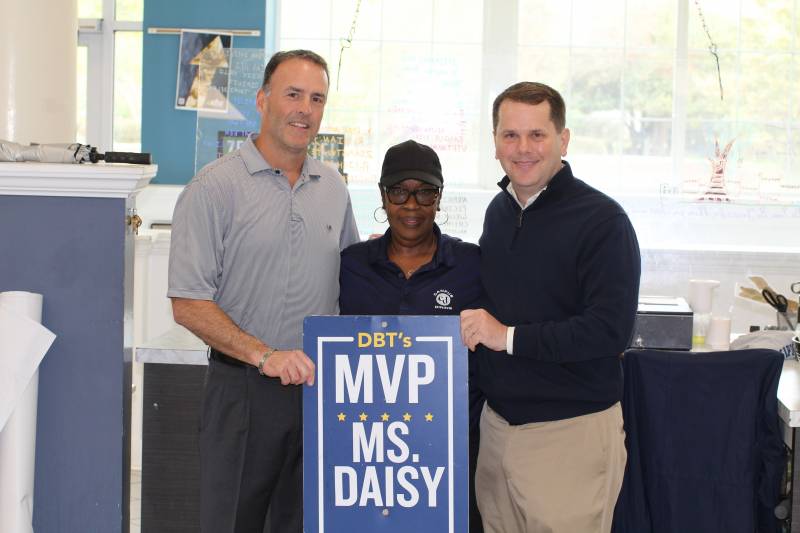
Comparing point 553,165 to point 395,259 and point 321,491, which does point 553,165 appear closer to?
point 395,259

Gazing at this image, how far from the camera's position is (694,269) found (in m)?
5.79

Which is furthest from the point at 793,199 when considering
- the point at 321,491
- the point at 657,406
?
the point at 321,491

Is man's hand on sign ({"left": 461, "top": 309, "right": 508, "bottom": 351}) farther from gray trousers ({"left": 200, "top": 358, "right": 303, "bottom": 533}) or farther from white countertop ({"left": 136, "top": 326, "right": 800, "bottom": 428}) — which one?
white countertop ({"left": 136, "top": 326, "right": 800, "bottom": 428})

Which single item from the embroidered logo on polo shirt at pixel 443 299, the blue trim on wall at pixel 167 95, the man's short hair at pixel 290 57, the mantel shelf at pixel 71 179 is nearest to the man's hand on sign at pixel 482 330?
the embroidered logo on polo shirt at pixel 443 299

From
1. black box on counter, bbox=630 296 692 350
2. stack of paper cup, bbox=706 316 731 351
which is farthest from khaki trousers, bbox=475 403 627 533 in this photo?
stack of paper cup, bbox=706 316 731 351

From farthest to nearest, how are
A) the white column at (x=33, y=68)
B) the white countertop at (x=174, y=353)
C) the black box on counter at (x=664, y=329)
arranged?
1. the white column at (x=33, y=68)
2. the black box on counter at (x=664, y=329)
3. the white countertop at (x=174, y=353)

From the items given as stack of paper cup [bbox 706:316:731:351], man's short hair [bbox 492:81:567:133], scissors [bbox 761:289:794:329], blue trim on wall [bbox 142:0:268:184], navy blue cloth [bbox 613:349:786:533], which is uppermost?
blue trim on wall [bbox 142:0:268:184]

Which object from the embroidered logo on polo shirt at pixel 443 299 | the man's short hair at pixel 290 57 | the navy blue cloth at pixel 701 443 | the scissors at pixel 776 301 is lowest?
the navy blue cloth at pixel 701 443

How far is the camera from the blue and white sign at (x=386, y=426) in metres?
2.14

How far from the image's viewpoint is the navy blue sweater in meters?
2.07

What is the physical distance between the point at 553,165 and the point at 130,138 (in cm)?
505

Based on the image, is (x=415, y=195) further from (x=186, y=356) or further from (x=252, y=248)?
(x=186, y=356)

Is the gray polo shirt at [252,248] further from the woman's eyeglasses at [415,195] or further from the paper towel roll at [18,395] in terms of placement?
the paper towel roll at [18,395]

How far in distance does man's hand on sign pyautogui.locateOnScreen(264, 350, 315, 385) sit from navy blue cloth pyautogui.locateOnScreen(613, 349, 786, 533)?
36.5 inches
